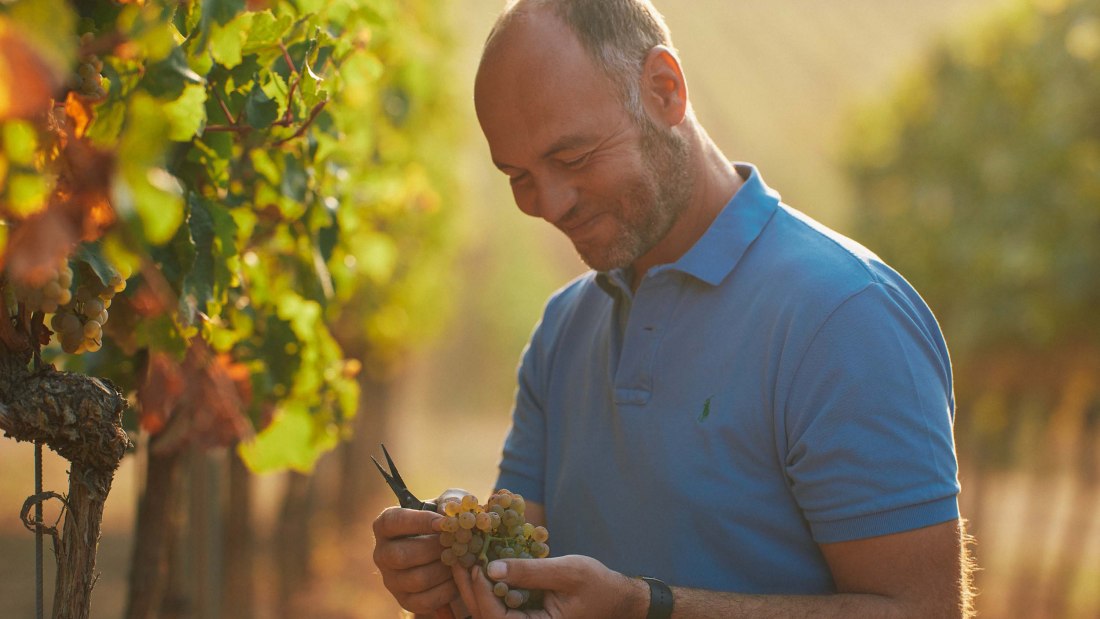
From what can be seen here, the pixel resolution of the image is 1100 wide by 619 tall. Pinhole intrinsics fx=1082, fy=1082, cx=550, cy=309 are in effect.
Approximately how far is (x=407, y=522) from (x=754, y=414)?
0.70 metres

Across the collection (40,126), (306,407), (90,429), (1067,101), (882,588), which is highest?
(1067,101)

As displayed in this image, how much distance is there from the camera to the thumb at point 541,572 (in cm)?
188

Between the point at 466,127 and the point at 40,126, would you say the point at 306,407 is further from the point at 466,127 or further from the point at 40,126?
the point at 466,127

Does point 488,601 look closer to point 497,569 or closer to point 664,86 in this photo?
point 497,569

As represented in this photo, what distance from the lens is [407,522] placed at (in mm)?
2020

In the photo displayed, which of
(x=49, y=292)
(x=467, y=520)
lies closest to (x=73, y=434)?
(x=49, y=292)

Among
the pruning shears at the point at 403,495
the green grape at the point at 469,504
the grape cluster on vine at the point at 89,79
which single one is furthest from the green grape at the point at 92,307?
the green grape at the point at 469,504

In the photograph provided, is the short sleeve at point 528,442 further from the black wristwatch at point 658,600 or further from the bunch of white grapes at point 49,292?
the bunch of white grapes at point 49,292

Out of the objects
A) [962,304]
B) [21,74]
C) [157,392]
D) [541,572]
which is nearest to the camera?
[21,74]

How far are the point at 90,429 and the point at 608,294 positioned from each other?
130cm

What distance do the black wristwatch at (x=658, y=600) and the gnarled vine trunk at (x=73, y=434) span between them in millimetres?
967

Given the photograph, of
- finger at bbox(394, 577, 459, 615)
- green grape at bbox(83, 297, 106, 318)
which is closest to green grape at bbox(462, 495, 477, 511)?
finger at bbox(394, 577, 459, 615)

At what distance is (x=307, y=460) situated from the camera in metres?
3.04

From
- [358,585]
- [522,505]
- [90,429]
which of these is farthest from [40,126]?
[358,585]
